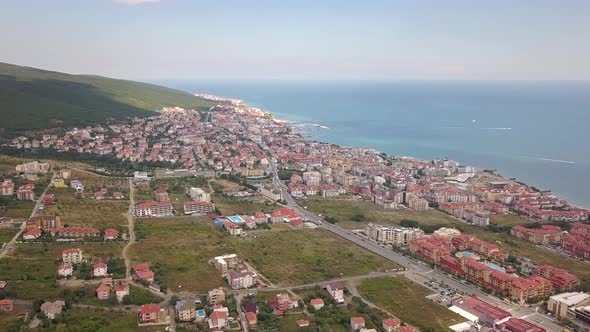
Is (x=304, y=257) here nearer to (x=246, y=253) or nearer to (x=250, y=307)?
(x=246, y=253)

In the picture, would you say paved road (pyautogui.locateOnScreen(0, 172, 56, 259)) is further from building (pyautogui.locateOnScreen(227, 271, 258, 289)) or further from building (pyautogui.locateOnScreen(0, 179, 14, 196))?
building (pyautogui.locateOnScreen(227, 271, 258, 289))

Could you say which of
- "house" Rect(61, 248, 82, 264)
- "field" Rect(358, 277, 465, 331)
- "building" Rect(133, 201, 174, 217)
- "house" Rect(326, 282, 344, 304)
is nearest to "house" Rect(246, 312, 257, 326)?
"house" Rect(326, 282, 344, 304)

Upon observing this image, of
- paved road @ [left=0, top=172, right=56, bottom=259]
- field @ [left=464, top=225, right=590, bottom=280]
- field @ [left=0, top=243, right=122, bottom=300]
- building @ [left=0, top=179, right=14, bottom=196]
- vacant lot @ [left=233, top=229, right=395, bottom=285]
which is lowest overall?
vacant lot @ [left=233, top=229, right=395, bottom=285]

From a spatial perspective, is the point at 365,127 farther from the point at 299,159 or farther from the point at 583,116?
the point at 583,116

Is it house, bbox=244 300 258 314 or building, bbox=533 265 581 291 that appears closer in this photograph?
house, bbox=244 300 258 314

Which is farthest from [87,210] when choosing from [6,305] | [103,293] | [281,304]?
[281,304]

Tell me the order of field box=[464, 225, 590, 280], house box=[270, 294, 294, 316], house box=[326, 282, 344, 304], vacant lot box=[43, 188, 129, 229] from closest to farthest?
house box=[270, 294, 294, 316] → house box=[326, 282, 344, 304] → field box=[464, 225, 590, 280] → vacant lot box=[43, 188, 129, 229]
